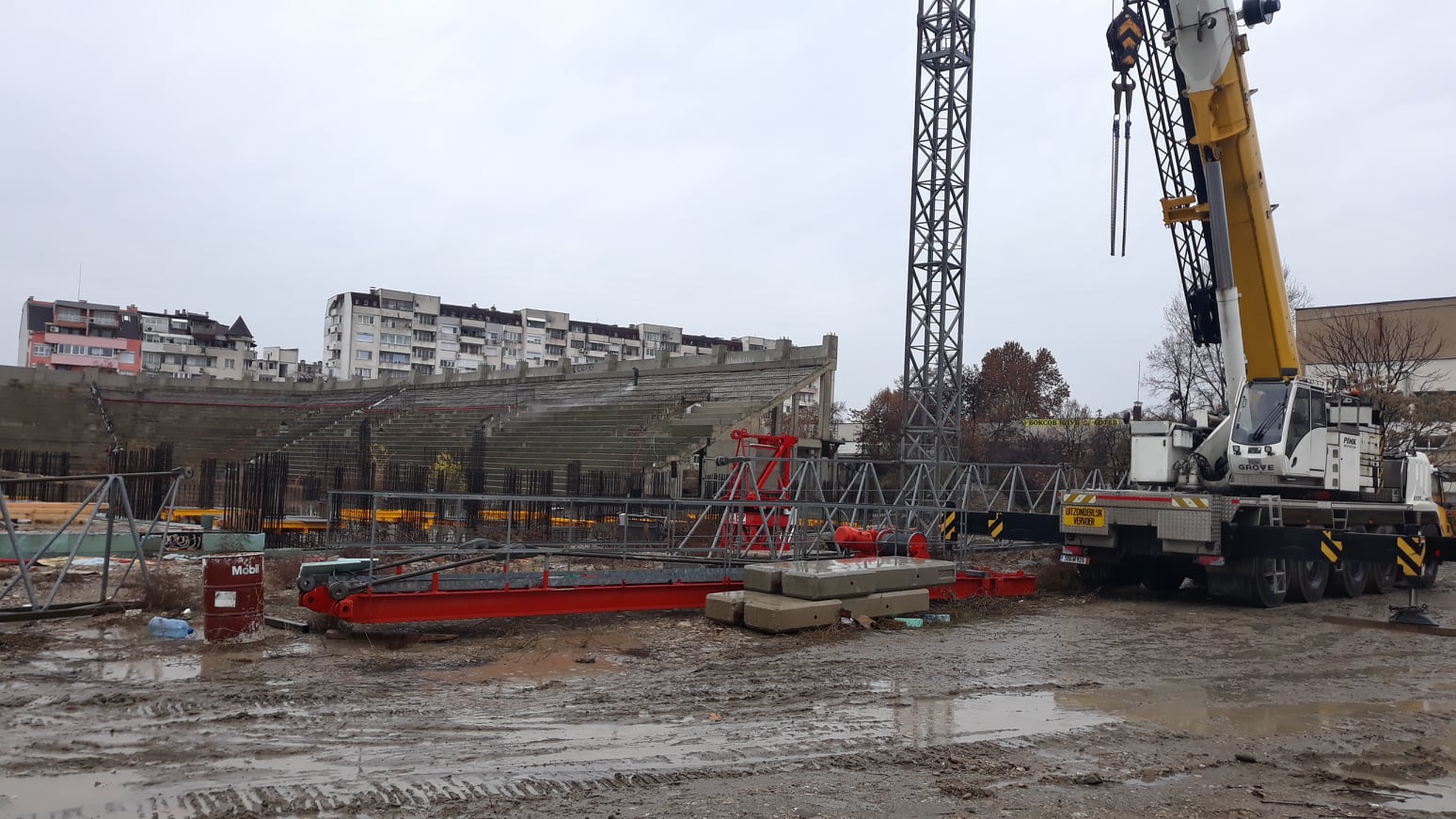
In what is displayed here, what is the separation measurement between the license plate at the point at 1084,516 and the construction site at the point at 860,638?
39 millimetres

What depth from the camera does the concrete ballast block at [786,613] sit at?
1020 centimetres

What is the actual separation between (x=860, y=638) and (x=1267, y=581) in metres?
6.34

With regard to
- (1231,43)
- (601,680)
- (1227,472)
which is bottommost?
(601,680)

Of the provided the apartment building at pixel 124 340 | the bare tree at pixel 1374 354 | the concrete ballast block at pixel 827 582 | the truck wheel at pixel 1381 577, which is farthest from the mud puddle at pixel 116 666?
the apartment building at pixel 124 340

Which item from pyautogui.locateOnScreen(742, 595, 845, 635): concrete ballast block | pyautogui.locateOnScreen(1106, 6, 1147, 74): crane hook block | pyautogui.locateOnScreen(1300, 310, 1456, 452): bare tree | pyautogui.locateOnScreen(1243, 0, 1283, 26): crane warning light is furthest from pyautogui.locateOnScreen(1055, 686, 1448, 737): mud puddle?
pyautogui.locateOnScreen(1300, 310, 1456, 452): bare tree

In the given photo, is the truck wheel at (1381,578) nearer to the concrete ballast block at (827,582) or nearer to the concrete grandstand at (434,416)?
the concrete ballast block at (827,582)

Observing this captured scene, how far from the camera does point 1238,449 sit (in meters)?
13.3

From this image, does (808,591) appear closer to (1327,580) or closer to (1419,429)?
(1327,580)

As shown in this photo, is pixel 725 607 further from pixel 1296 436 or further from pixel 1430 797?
pixel 1296 436

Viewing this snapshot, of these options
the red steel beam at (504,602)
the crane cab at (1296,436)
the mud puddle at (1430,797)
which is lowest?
the mud puddle at (1430,797)

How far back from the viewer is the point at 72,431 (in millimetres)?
41125

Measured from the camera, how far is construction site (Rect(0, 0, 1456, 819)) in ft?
17.9

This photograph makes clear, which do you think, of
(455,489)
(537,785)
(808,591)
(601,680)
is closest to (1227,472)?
(808,591)

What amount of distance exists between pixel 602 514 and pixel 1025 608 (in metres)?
11.5
